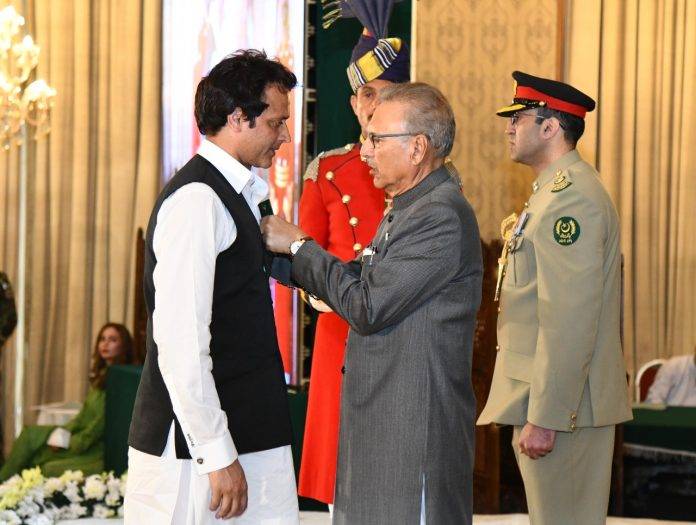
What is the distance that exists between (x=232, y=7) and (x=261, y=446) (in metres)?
4.75

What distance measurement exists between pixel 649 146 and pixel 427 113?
5294 millimetres

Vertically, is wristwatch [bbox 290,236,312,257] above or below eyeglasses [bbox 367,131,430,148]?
below

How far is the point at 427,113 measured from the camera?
84.8 inches

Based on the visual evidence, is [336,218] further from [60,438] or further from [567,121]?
[60,438]

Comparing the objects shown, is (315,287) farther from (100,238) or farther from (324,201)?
(100,238)

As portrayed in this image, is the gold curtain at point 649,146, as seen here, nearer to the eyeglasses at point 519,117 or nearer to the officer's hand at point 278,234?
the eyeglasses at point 519,117

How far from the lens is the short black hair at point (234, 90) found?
2064 millimetres

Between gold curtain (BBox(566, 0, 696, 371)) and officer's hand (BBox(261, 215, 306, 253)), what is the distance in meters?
5.17

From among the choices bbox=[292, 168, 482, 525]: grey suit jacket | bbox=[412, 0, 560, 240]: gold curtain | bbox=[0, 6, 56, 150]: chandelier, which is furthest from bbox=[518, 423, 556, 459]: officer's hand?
bbox=[0, 6, 56, 150]: chandelier

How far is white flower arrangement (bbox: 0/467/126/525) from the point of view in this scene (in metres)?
3.71

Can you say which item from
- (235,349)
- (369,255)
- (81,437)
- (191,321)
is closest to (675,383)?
(81,437)

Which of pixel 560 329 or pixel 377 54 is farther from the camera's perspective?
pixel 377 54

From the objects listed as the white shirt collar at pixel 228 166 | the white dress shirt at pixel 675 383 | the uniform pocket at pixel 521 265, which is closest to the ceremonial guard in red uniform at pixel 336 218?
the uniform pocket at pixel 521 265

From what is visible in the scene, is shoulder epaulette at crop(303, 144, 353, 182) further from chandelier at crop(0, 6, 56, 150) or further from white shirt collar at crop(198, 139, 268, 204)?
chandelier at crop(0, 6, 56, 150)
